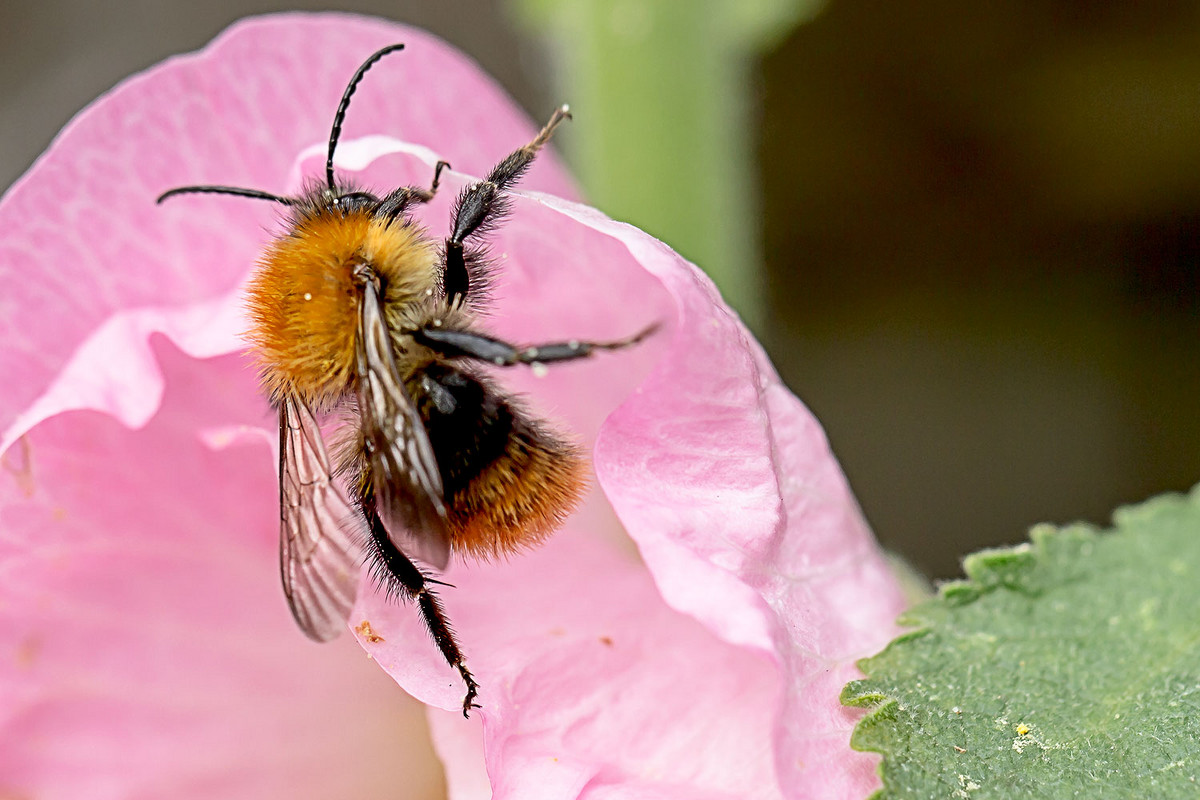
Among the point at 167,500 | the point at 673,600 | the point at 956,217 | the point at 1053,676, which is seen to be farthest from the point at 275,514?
the point at 956,217

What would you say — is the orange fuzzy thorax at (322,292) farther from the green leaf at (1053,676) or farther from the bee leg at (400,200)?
the green leaf at (1053,676)

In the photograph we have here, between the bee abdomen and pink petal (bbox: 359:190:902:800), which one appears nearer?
pink petal (bbox: 359:190:902:800)

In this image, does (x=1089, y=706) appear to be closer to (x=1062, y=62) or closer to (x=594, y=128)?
(x=594, y=128)

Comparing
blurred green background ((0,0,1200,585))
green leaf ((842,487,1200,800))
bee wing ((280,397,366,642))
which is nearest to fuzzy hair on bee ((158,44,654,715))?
bee wing ((280,397,366,642))

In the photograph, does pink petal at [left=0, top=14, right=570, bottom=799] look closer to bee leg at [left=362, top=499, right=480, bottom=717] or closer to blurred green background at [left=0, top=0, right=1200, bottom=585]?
bee leg at [left=362, top=499, right=480, bottom=717]

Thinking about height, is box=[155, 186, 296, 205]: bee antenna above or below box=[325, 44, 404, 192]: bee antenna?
below

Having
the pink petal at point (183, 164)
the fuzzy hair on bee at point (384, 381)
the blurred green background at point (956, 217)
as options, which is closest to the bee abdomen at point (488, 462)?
the fuzzy hair on bee at point (384, 381)

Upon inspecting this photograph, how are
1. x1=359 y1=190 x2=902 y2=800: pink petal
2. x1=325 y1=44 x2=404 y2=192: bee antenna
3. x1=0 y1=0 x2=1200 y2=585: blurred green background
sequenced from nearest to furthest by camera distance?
1. x1=359 y1=190 x2=902 y2=800: pink petal
2. x1=325 y1=44 x2=404 y2=192: bee antenna
3. x1=0 y1=0 x2=1200 y2=585: blurred green background

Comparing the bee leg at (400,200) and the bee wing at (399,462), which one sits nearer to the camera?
the bee wing at (399,462)
